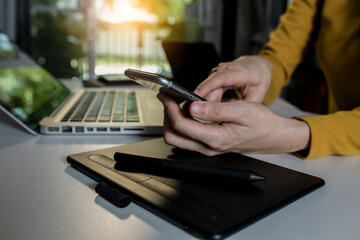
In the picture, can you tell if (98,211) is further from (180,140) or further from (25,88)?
(25,88)

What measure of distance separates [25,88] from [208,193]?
56 centimetres

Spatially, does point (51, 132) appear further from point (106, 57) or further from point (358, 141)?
point (106, 57)

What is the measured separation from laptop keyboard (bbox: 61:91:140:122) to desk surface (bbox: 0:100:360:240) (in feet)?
0.49

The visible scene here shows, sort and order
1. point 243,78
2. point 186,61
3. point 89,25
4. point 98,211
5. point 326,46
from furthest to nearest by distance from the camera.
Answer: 1. point 89,25
2. point 186,61
3. point 326,46
4. point 243,78
5. point 98,211

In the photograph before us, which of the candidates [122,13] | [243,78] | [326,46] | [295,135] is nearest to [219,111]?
[295,135]

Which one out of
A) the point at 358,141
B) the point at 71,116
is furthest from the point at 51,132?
the point at 358,141

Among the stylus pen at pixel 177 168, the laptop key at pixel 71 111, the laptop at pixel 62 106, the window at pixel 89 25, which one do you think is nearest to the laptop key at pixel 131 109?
the laptop at pixel 62 106

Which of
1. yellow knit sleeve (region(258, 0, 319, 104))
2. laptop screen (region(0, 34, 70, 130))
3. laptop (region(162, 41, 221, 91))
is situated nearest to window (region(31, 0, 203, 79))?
laptop (region(162, 41, 221, 91))

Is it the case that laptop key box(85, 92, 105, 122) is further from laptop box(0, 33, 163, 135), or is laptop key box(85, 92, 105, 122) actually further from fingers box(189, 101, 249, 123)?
fingers box(189, 101, 249, 123)

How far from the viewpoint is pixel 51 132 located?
1.95 feet

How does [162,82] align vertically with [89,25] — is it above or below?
below

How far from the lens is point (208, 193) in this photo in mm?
341

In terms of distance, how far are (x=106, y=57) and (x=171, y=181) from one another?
14.2 feet

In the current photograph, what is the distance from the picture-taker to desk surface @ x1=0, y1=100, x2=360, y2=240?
0.29m
